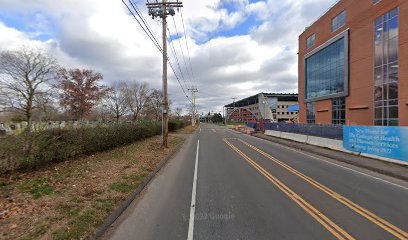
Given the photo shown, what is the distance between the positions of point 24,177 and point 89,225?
497 centimetres

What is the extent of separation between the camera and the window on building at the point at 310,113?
52531 mm

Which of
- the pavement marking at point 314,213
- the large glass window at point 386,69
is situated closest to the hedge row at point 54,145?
the pavement marking at point 314,213

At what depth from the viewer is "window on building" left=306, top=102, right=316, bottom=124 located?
52.5 m

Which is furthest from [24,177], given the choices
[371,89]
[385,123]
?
[371,89]

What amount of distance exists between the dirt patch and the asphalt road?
0.59 meters

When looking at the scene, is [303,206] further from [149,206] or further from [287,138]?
[287,138]

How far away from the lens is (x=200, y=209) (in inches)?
266

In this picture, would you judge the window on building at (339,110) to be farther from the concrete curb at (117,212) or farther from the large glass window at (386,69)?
the concrete curb at (117,212)

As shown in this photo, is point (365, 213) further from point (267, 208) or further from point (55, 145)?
point (55, 145)

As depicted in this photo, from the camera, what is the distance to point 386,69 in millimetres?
32500

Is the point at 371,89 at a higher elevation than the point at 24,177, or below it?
higher

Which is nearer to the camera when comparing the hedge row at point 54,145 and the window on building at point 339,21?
the hedge row at point 54,145

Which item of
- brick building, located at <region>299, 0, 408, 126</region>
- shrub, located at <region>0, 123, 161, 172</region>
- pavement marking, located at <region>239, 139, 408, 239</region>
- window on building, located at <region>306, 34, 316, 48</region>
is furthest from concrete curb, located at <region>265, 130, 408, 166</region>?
window on building, located at <region>306, 34, 316, 48</region>

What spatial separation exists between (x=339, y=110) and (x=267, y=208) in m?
40.8
